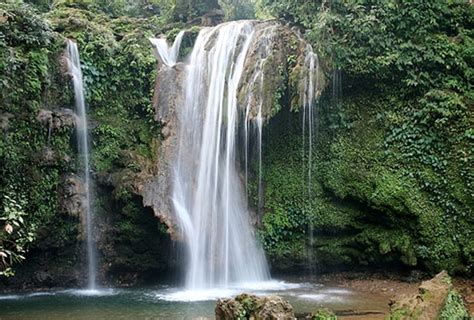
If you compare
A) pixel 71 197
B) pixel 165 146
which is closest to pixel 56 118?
pixel 71 197

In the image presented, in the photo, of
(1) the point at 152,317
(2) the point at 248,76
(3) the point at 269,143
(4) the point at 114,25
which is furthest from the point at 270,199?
(4) the point at 114,25

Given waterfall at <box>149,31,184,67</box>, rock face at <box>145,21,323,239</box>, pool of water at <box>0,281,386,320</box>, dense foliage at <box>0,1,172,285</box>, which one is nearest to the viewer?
pool of water at <box>0,281,386,320</box>

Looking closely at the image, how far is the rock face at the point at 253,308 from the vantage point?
20.3ft

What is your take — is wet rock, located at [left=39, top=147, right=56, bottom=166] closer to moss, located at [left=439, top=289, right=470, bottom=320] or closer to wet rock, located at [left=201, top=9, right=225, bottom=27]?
wet rock, located at [left=201, top=9, right=225, bottom=27]

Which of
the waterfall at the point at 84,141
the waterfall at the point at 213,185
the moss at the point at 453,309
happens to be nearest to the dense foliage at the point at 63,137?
the waterfall at the point at 84,141

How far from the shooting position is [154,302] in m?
9.59

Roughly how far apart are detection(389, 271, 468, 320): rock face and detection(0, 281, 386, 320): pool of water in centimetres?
189

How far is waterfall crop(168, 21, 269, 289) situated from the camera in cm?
1170

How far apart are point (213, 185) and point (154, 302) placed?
3.62m

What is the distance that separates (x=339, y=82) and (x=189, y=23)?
7052 mm

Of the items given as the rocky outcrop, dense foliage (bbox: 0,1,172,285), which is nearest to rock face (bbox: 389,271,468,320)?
the rocky outcrop

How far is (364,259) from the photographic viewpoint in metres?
12.1

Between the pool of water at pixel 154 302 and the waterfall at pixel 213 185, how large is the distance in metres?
0.77

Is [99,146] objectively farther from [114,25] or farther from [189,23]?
[189,23]
